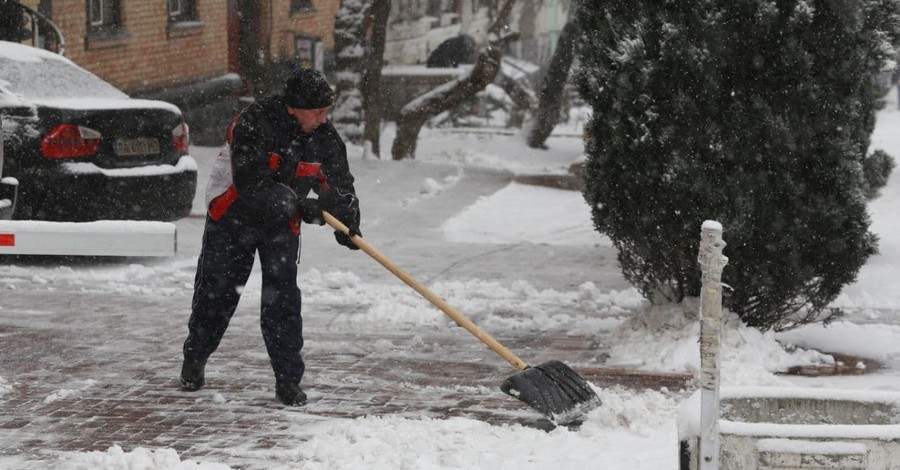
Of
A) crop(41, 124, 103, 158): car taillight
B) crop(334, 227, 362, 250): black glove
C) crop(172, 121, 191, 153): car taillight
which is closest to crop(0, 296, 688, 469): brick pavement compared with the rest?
crop(334, 227, 362, 250): black glove

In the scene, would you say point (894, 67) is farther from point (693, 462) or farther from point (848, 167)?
point (693, 462)

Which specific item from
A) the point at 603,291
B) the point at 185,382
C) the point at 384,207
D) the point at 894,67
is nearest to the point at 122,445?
the point at 185,382

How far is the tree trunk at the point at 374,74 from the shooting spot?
62.0 feet

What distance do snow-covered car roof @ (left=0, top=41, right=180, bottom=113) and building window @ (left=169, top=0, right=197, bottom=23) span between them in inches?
376

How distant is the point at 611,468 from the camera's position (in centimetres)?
515

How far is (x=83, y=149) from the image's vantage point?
1018 centimetres

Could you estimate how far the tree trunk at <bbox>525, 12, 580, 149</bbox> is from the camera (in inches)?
810

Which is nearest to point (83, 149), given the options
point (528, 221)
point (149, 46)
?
point (528, 221)

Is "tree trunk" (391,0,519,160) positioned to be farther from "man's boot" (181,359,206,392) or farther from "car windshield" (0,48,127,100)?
"man's boot" (181,359,206,392)

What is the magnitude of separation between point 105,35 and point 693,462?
626 inches

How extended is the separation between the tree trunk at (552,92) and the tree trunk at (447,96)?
1154mm

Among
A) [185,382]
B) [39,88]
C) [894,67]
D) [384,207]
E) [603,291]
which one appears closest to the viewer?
[185,382]

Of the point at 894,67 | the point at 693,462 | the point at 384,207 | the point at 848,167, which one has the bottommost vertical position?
the point at 384,207

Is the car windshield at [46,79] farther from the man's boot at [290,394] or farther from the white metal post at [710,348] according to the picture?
the white metal post at [710,348]
